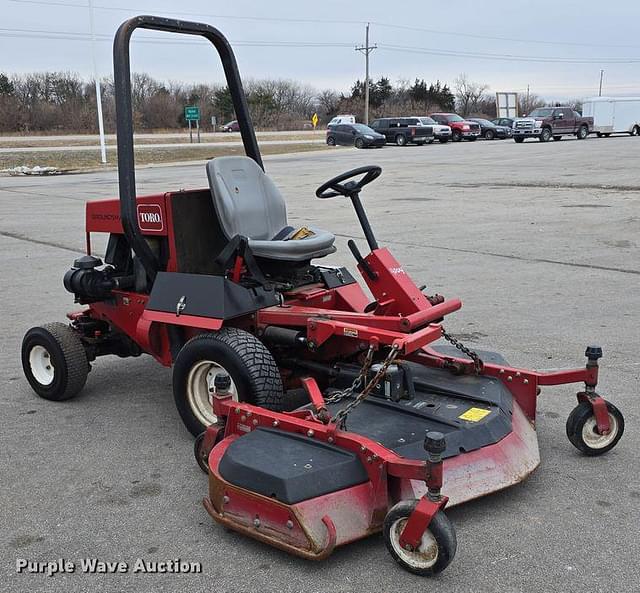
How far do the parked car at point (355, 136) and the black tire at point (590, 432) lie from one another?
3509 centimetres

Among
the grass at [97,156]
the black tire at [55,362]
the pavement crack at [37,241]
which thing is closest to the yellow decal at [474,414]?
the black tire at [55,362]

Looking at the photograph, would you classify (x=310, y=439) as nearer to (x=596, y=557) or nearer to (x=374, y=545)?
(x=374, y=545)

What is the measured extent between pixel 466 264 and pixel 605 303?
2.18m

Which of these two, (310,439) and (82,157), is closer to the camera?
(310,439)

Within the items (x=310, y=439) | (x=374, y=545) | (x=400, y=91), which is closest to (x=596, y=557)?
(x=374, y=545)

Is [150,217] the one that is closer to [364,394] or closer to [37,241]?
[364,394]

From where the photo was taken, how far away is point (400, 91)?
77.5m

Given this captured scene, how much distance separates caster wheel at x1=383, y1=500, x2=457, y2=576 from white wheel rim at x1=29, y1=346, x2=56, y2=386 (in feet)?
8.95

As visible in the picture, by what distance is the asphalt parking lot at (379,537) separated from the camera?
9.30 ft

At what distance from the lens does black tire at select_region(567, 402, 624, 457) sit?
3.71 metres

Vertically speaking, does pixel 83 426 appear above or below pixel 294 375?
below

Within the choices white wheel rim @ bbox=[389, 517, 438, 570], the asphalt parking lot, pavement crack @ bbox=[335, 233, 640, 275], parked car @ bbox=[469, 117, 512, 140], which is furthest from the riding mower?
parked car @ bbox=[469, 117, 512, 140]

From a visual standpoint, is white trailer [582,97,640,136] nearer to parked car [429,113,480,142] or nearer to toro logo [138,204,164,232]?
parked car [429,113,480,142]

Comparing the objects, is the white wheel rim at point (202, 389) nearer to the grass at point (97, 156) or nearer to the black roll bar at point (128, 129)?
the black roll bar at point (128, 129)
